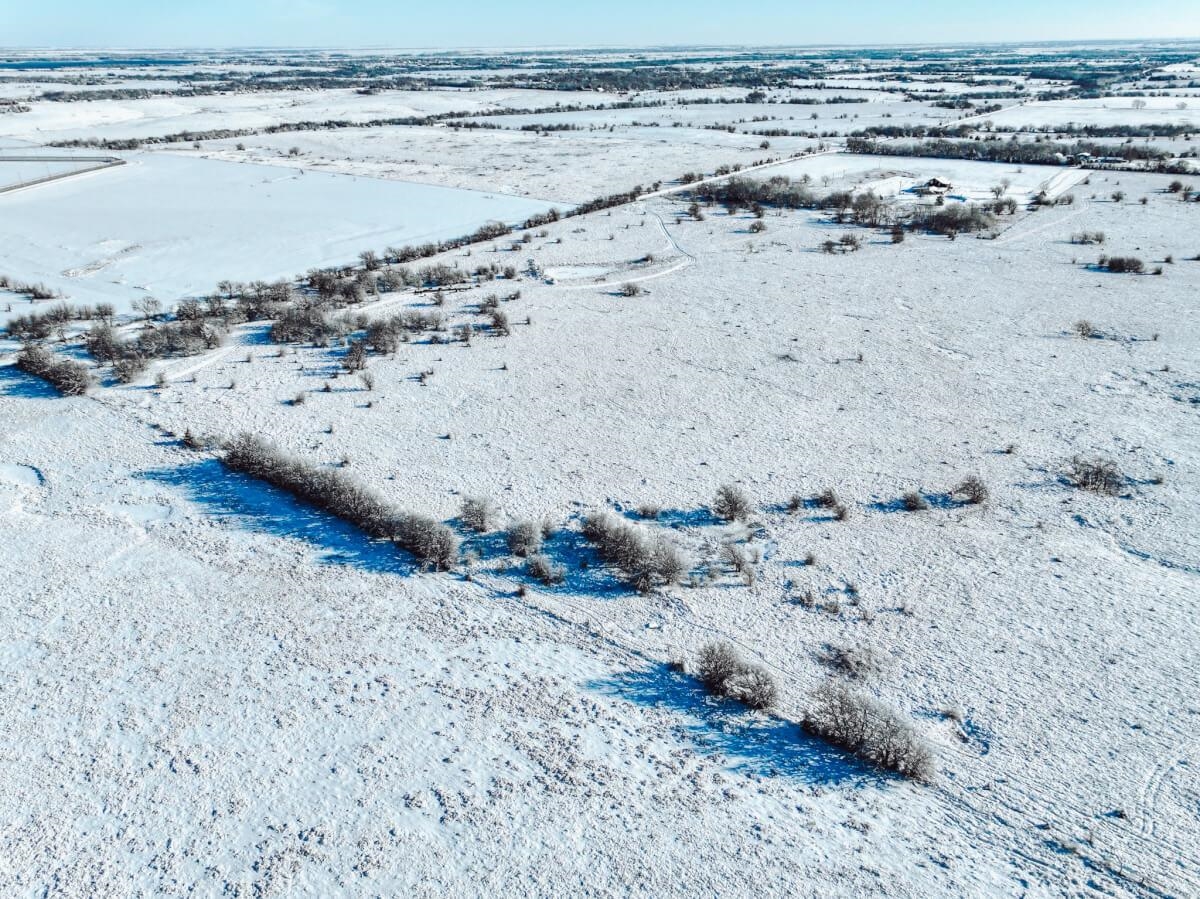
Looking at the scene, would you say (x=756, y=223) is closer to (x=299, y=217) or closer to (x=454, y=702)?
(x=299, y=217)

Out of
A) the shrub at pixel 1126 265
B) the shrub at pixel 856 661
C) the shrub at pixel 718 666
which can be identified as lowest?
the shrub at pixel 856 661

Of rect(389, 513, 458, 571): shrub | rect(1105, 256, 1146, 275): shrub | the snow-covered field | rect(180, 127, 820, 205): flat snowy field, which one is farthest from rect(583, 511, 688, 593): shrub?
rect(180, 127, 820, 205): flat snowy field

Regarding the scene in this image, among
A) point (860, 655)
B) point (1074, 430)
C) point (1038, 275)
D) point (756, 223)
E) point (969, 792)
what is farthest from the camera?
point (756, 223)

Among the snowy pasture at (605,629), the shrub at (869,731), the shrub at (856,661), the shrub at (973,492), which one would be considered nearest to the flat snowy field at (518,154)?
the snowy pasture at (605,629)

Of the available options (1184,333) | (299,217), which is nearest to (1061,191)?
(1184,333)

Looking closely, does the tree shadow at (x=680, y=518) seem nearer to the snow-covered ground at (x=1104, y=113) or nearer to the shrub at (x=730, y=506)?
the shrub at (x=730, y=506)

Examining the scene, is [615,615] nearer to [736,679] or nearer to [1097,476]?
[736,679]
